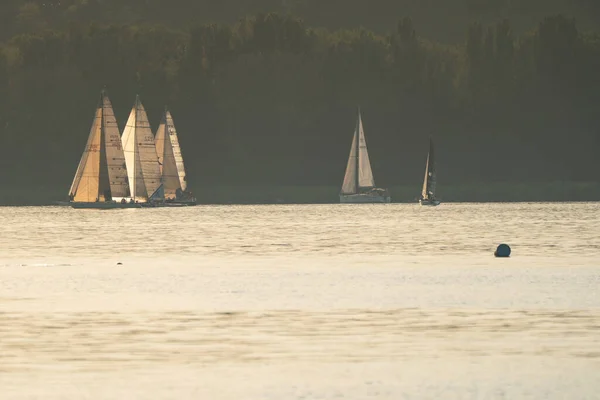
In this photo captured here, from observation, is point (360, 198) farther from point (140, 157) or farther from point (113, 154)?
point (113, 154)

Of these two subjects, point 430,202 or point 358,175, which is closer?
point 430,202

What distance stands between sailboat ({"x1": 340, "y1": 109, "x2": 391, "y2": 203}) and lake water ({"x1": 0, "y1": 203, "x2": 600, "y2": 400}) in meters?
120

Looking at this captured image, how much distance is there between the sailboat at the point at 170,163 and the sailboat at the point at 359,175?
23.4 m

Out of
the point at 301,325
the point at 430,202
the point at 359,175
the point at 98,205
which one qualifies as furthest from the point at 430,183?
the point at 301,325

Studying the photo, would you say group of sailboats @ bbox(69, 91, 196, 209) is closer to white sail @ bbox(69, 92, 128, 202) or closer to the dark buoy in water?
white sail @ bbox(69, 92, 128, 202)

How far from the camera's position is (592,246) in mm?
65000

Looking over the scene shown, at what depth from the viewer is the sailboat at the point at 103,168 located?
146000 mm

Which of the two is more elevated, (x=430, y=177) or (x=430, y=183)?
(x=430, y=177)

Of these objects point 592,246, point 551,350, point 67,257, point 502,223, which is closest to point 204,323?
point 551,350

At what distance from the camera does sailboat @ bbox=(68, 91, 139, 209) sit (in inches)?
5748

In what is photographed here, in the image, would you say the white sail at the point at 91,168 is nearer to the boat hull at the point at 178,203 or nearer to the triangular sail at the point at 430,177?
the boat hull at the point at 178,203

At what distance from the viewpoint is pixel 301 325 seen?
32.1m

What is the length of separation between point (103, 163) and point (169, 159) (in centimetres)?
1855

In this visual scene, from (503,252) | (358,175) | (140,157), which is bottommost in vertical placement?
(358,175)
